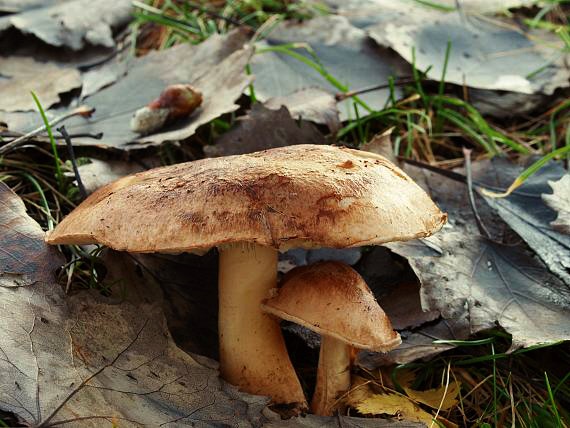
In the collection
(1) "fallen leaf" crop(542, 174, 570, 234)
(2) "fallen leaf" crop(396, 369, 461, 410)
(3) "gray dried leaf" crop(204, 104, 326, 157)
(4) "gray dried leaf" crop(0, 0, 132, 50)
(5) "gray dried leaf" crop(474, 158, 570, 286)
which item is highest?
(4) "gray dried leaf" crop(0, 0, 132, 50)

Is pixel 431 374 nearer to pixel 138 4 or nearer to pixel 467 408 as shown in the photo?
pixel 467 408

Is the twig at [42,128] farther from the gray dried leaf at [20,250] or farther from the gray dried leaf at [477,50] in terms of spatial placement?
the gray dried leaf at [477,50]

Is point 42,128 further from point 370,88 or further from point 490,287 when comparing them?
point 490,287

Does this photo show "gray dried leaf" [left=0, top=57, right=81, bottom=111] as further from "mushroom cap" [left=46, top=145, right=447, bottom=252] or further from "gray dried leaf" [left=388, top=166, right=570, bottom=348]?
"gray dried leaf" [left=388, top=166, right=570, bottom=348]

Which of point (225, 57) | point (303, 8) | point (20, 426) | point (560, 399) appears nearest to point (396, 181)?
point (560, 399)

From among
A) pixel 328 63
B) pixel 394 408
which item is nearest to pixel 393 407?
pixel 394 408

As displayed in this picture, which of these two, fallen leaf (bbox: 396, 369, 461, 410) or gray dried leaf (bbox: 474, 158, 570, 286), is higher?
gray dried leaf (bbox: 474, 158, 570, 286)

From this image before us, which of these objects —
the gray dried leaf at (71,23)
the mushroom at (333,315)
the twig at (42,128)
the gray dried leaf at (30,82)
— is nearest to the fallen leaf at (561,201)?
the mushroom at (333,315)

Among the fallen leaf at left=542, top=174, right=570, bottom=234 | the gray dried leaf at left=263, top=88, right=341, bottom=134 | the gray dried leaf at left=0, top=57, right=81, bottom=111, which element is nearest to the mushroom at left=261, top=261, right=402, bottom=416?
the fallen leaf at left=542, top=174, right=570, bottom=234
